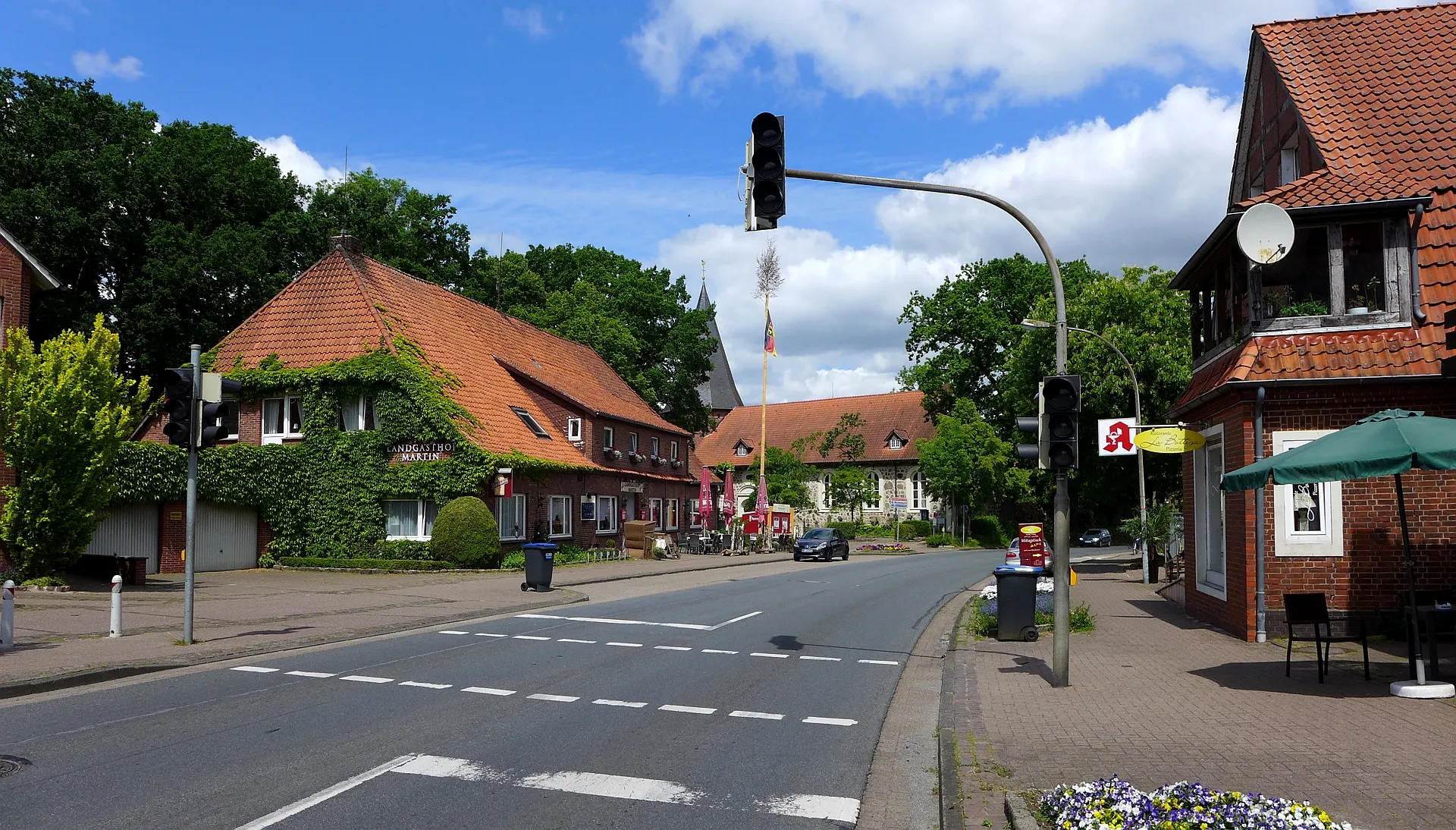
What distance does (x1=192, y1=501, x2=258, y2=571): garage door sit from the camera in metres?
30.1

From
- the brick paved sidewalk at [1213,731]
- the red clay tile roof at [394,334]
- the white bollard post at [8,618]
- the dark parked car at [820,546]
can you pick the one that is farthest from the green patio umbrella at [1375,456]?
the dark parked car at [820,546]

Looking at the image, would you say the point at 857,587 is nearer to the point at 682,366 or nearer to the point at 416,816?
the point at 416,816

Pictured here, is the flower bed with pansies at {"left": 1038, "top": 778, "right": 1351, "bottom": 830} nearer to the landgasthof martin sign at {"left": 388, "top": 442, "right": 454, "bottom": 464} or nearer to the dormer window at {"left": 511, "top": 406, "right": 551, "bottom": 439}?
the landgasthof martin sign at {"left": 388, "top": 442, "right": 454, "bottom": 464}

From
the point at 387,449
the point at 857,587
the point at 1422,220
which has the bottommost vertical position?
the point at 857,587

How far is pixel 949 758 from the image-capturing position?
7770 mm

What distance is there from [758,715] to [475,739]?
2646 millimetres

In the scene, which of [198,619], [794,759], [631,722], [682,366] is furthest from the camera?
[682,366]

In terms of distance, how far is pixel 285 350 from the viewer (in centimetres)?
3284

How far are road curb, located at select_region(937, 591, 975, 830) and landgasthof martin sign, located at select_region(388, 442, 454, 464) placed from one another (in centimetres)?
2119

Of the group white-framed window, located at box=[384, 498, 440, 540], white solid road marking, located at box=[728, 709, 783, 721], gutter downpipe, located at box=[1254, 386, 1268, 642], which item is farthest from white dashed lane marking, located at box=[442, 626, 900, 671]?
white-framed window, located at box=[384, 498, 440, 540]

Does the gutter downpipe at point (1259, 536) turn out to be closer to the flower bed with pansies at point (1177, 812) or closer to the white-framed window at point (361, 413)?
the flower bed with pansies at point (1177, 812)

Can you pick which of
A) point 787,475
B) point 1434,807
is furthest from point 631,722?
point 787,475

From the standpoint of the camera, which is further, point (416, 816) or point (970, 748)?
point (970, 748)

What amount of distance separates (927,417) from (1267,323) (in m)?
53.9
